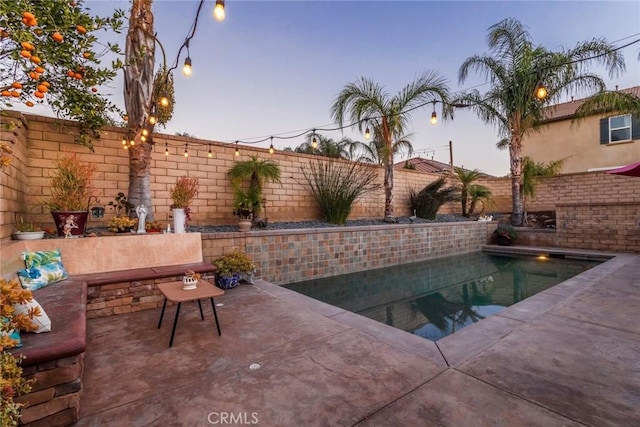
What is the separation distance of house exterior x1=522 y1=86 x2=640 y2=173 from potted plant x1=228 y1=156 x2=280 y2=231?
10.9 meters

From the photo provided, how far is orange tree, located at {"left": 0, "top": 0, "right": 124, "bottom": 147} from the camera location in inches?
106

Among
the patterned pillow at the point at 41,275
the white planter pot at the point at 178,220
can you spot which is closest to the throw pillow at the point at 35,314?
the patterned pillow at the point at 41,275

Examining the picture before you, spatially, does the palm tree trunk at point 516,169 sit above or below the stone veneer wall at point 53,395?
above

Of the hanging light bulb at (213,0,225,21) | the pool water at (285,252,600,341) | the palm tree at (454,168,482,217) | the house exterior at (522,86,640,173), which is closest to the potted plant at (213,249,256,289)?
the pool water at (285,252,600,341)

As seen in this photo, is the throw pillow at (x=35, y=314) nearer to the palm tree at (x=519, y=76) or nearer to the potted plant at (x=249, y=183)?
the potted plant at (x=249, y=183)

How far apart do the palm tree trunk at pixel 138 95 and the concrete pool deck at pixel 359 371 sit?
7.24 ft

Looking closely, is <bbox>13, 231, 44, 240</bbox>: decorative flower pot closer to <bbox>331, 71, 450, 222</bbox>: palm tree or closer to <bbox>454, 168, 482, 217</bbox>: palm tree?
<bbox>331, 71, 450, 222</bbox>: palm tree

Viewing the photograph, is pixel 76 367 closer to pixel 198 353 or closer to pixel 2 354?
pixel 2 354

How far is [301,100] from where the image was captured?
988cm

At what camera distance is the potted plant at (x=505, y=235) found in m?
9.19

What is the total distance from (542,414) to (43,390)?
2.57 meters

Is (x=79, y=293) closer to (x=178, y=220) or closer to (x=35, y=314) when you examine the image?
(x=35, y=314)

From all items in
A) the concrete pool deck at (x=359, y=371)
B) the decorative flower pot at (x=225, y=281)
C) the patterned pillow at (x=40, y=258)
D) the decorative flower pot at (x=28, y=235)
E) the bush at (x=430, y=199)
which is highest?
the bush at (x=430, y=199)

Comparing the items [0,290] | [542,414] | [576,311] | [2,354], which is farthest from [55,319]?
[576,311]
